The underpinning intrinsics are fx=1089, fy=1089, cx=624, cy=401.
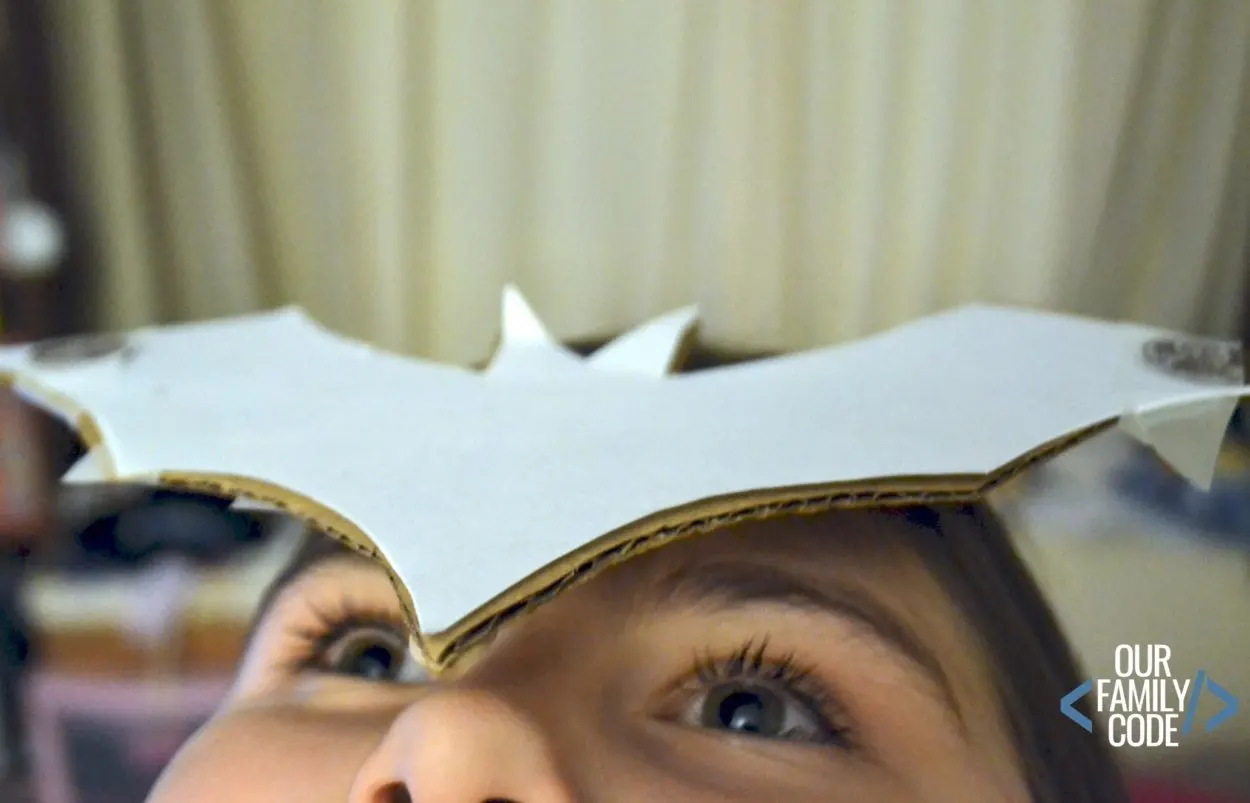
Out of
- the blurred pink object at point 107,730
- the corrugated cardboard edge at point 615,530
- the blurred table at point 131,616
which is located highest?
Result: the corrugated cardboard edge at point 615,530

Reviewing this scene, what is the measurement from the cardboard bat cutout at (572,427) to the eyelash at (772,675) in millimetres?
Answer: 56

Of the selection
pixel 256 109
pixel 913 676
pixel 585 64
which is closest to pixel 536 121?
pixel 585 64

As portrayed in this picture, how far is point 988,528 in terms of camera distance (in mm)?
438

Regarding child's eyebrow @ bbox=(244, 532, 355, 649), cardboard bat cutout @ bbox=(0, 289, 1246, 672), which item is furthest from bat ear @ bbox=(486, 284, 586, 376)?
child's eyebrow @ bbox=(244, 532, 355, 649)

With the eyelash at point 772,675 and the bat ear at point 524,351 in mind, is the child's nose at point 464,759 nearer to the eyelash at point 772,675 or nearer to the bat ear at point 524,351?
the eyelash at point 772,675

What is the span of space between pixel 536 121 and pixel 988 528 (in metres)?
0.37

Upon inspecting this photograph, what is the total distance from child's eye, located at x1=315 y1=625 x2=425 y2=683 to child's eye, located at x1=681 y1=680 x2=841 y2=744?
116 millimetres

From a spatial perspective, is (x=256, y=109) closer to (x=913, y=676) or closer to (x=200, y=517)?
(x=200, y=517)

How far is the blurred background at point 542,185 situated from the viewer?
1.81ft

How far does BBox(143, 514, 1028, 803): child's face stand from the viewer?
1.17ft

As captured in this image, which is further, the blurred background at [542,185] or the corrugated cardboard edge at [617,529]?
the blurred background at [542,185]

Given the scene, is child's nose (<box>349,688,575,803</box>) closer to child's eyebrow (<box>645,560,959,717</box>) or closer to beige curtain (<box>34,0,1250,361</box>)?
child's eyebrow (<box>645,560,959,717</box>)

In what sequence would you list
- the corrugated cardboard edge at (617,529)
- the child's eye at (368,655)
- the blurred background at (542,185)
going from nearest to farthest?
the corrugated cardboard edge at (617,529), the child's eye at (368,655), the blurred background at (542,185)

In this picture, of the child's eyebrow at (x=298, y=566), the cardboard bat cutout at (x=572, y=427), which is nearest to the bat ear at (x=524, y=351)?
the cardboard bat cutout at (x=572, y=427)
